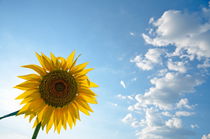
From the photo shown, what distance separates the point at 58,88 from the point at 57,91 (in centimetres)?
11

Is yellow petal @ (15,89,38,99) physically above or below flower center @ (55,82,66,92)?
below

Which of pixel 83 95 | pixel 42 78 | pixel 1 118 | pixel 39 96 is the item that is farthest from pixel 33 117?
pixel 1 118

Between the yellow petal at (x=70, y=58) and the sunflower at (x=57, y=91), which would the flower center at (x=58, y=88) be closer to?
the sunflower at (x=57, y=91)

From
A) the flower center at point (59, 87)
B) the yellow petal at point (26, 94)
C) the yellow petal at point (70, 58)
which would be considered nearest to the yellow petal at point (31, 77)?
the yellow petal at point (26, 94)

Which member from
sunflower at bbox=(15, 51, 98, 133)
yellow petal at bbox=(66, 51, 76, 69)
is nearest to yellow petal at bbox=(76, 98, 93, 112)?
sunflower at bbox=(15, 51, 98, 133)

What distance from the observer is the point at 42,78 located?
189 inches

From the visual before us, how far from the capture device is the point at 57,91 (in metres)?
5.07

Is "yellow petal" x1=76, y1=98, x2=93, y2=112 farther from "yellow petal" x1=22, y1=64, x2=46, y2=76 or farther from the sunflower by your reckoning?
"yellow petal" x1=22, y1=64, x2=46, y2=76

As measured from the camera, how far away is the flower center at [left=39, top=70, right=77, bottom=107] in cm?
487

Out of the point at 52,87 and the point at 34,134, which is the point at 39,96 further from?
the point at 34,134

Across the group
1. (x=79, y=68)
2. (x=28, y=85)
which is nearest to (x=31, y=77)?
(x=28, y=85)

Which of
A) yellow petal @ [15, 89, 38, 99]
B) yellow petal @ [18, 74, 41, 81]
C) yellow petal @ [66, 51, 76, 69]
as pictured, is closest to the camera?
yellow petal @ [15, 89, 38, 99]

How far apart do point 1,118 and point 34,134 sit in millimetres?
626

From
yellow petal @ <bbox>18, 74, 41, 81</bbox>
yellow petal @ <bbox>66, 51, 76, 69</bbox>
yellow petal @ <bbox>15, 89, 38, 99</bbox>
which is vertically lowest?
yellow petal @ <bbox>15, 89, 38, 99</bbox>
